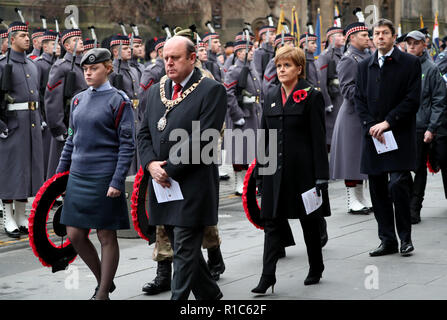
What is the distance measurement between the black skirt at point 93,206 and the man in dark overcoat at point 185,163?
19.9 inches

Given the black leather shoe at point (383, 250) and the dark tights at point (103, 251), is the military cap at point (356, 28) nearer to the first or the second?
the black leather shoe at point (383, 250)

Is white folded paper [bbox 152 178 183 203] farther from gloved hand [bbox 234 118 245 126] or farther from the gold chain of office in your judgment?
gloved hand [bbox 234 118 245 126]

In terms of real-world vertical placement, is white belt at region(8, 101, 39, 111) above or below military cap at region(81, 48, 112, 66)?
below

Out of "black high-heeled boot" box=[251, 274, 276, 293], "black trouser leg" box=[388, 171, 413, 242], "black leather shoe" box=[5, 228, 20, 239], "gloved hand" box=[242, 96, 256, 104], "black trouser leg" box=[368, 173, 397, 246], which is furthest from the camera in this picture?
"gloved hand" box=[242, 96, 256, 104]

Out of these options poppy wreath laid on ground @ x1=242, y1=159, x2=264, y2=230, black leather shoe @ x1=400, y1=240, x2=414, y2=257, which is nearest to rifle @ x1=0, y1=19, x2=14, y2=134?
poppy wreath laid on ground @ x1=242, y1=159, x2=264, y2=230

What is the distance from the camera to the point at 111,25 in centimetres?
3102

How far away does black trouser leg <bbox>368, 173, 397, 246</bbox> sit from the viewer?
7824 millimetres

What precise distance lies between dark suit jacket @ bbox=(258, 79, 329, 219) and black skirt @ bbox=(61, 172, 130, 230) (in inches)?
44.4

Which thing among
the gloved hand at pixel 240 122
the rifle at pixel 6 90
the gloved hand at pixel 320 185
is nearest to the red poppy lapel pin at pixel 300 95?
the gloved hand at pixel 320 185

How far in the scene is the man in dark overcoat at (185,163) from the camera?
5438mm

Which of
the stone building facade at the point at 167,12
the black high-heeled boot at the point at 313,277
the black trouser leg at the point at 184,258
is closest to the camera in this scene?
the black trouser leg at the point at 184,258

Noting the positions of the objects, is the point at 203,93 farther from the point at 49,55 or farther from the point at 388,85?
the point at 49,55

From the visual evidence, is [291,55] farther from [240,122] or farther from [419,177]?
[240,122]
